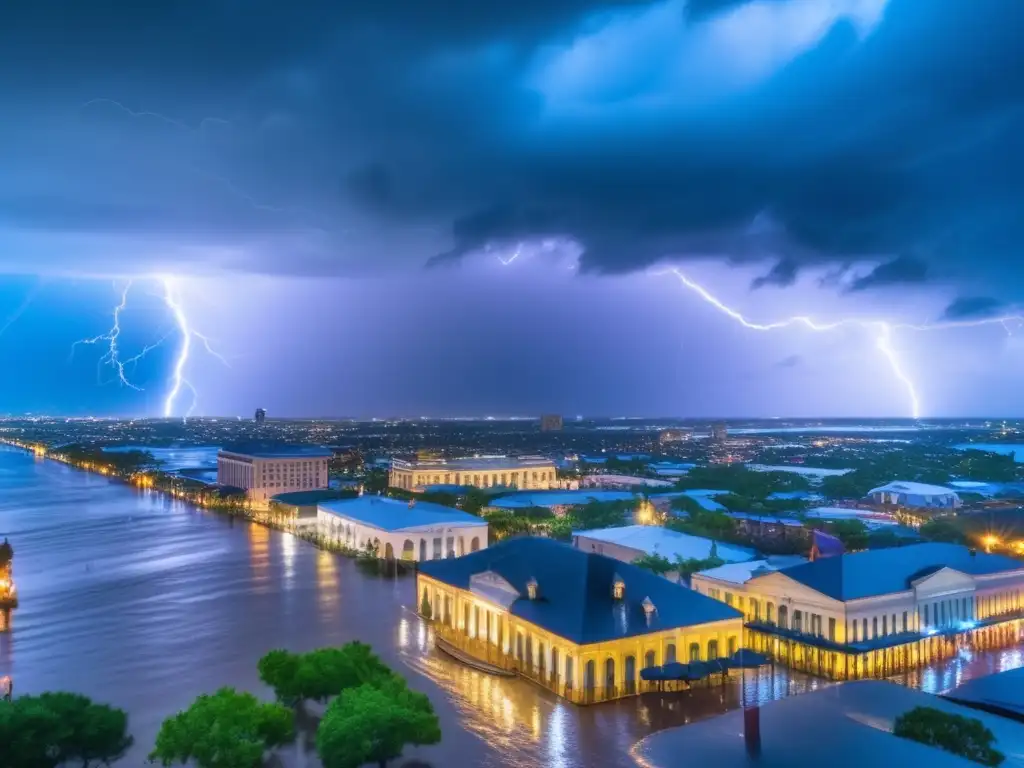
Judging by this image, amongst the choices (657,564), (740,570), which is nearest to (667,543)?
(657,564)

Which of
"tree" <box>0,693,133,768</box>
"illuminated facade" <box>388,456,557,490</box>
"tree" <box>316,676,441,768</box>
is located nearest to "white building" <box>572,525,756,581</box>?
"tree" <box>316,676,441,768</box>

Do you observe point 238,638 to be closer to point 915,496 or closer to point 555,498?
point 555,498

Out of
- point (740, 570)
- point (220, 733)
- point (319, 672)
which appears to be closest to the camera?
point (220, 733)

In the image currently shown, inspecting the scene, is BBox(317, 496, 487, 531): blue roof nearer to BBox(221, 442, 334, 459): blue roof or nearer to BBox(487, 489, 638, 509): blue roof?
BBox(487, 489, 638, 509): blue roof

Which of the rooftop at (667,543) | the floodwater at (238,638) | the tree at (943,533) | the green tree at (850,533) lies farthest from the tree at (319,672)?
the tree at (943,533)

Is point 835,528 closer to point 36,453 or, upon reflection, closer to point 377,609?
point 377,609

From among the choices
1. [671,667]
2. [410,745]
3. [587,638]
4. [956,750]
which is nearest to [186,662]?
[410,745]
